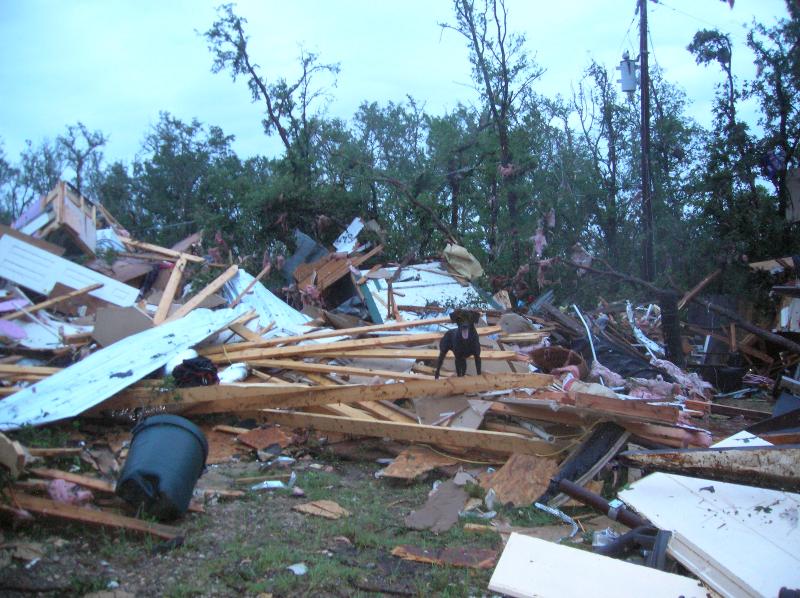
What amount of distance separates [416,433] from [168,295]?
5.04 metres

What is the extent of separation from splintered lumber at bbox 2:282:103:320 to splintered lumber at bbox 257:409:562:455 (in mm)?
4290

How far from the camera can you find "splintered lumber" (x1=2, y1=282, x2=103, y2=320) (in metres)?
8.77

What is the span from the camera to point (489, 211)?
16391 millimetres

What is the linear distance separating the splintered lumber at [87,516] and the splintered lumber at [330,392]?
2292 millimetres

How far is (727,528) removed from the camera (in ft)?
11.2

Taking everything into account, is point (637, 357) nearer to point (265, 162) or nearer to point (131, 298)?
point (131, 298)

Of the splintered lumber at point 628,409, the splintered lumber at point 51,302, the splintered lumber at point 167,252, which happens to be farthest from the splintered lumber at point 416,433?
the splintered lumber at point 167,252

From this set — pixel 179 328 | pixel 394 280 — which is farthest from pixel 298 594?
pixel 394 280

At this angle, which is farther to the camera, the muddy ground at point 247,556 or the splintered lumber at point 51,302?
the splintered lumber at point 51,302

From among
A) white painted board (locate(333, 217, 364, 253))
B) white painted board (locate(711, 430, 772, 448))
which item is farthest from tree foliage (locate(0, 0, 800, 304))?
white painted board (locate(711, 430, 772, 448))

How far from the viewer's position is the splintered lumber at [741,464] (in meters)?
3.81

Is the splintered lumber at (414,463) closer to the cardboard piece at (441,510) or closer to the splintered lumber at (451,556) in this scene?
the cardboard piece at (441,510)

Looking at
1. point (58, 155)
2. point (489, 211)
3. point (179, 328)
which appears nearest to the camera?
point (179, 328)

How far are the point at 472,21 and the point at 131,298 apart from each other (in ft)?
36.2
